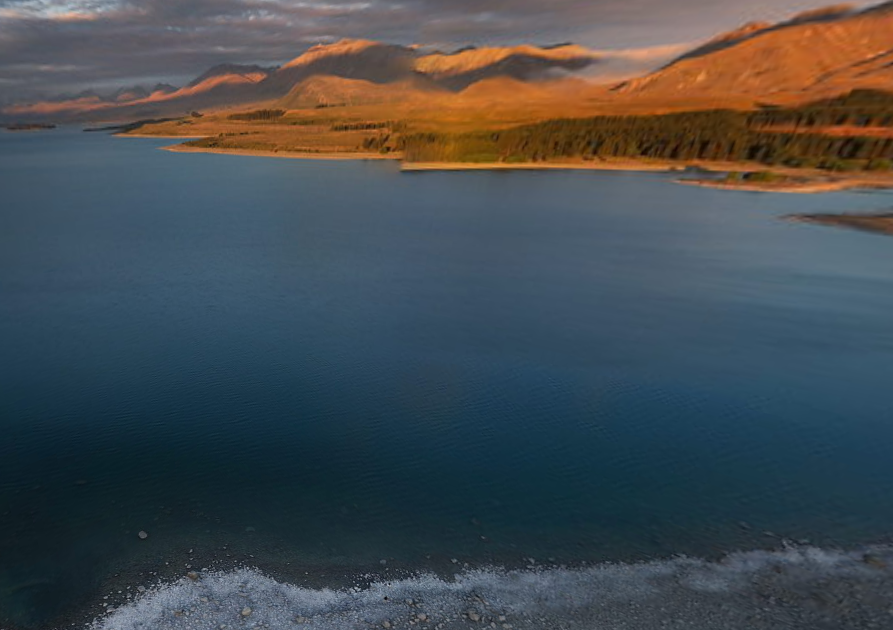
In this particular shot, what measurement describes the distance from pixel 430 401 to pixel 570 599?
1195 centimetres

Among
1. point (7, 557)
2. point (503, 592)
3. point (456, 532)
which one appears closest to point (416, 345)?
point (456, 532)

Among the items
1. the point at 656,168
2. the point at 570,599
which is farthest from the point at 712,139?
the point at 570,599

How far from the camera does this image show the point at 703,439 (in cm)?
2248

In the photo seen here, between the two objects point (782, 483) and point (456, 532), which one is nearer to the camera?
point (456, 532)

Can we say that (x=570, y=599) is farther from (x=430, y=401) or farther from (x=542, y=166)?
(x=542, y=166)

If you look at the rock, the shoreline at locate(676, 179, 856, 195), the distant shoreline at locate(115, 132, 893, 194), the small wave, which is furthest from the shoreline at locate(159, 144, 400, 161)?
the rock

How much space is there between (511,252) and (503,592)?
41.6 metres

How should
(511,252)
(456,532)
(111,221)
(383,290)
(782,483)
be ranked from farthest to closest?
(111,221) → (511,252) → (383,290) → (782,483) → (456,532)

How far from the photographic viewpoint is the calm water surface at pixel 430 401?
17.5m

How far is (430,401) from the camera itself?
83.0ft

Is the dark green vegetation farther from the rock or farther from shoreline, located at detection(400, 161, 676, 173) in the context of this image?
the rock

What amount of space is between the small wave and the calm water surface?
0.98 metres

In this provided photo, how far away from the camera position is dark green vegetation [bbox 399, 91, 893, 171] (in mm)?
101688

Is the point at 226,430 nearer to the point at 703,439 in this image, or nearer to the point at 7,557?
the point at 7,557
